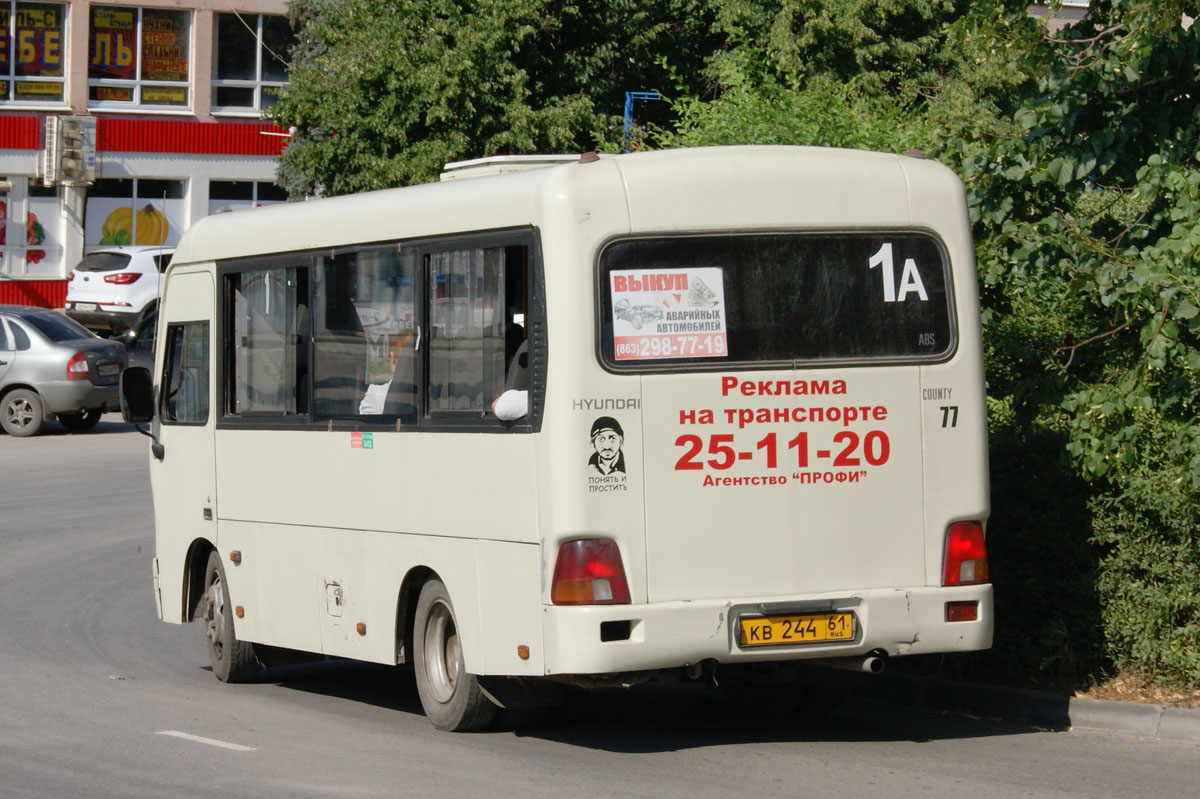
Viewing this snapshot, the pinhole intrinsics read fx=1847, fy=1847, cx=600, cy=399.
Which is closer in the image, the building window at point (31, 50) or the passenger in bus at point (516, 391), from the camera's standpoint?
the passenger in bus at point (516, 391)

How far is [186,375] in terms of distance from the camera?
1206 cm

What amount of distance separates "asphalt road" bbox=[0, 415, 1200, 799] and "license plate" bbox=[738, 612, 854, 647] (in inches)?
22.5

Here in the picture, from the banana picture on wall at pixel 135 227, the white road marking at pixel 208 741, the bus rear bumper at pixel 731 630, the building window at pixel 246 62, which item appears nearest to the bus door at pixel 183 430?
the white road marking at pixel 208 741

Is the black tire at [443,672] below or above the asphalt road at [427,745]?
above

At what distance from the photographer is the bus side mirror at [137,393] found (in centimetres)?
1225

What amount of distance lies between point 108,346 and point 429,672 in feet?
60.2

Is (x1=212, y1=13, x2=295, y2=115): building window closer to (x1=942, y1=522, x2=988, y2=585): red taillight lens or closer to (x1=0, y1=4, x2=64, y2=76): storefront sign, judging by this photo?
(x1=0, y1=4, x2=64, y2=76): storefront sign

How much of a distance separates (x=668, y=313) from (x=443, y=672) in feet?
7.73

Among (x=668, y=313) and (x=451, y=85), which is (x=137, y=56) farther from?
(x=668, y=313)

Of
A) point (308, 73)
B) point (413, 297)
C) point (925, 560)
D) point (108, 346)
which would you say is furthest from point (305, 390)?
point (308, 73)

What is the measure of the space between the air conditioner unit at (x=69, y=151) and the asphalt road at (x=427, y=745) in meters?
33.0

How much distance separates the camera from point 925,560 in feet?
28.8

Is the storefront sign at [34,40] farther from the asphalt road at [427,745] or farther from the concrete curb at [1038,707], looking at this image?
the concrete curb at [1038,707]

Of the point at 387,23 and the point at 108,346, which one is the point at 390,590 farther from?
the point at 387,23
